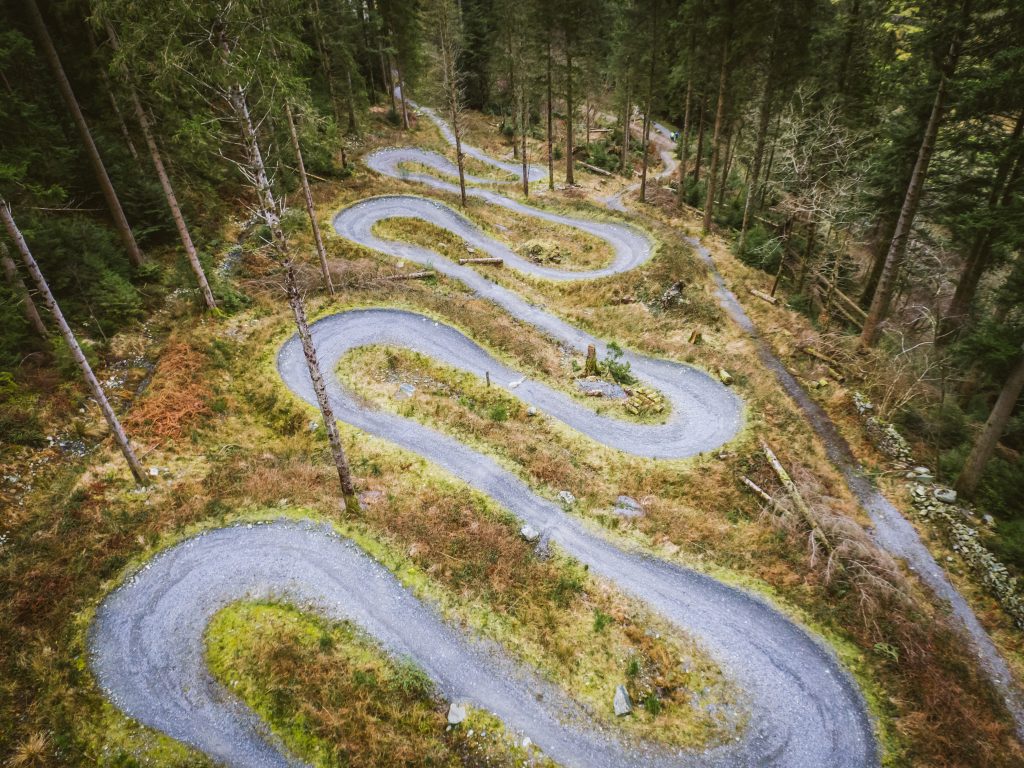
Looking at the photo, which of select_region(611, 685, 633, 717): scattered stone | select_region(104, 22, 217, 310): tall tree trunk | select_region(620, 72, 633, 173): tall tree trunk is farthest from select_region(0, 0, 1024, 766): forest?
select_region(620, 72, 633, 173): tall tree trunk

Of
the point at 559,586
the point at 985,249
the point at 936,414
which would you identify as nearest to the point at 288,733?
the point at 559,586

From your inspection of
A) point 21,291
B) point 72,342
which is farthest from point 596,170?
point 72,342

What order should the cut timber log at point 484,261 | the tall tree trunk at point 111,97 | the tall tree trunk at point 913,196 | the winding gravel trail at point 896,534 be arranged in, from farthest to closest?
the cut timber log at point 484,261 → the tall tree trunk at point 111,97 → the tall tree trunk at point 913,196 → the winding gravel trail at point 896,534

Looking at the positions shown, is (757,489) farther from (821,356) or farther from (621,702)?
(821,356)

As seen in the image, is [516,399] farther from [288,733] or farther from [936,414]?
[936,414]

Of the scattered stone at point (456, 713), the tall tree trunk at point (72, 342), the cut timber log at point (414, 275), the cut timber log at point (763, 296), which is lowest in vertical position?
the scattered stone at point (456, 713)

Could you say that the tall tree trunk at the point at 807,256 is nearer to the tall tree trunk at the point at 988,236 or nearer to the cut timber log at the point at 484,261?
the tall tree trunk at the point at 988,236

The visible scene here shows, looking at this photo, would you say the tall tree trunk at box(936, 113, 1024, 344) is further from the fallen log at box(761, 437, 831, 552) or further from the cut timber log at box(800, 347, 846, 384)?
the fallen log at box(761, 437, 831, 552)

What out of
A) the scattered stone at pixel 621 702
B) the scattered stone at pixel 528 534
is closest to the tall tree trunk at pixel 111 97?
the scattered stone at pixel 528 534
